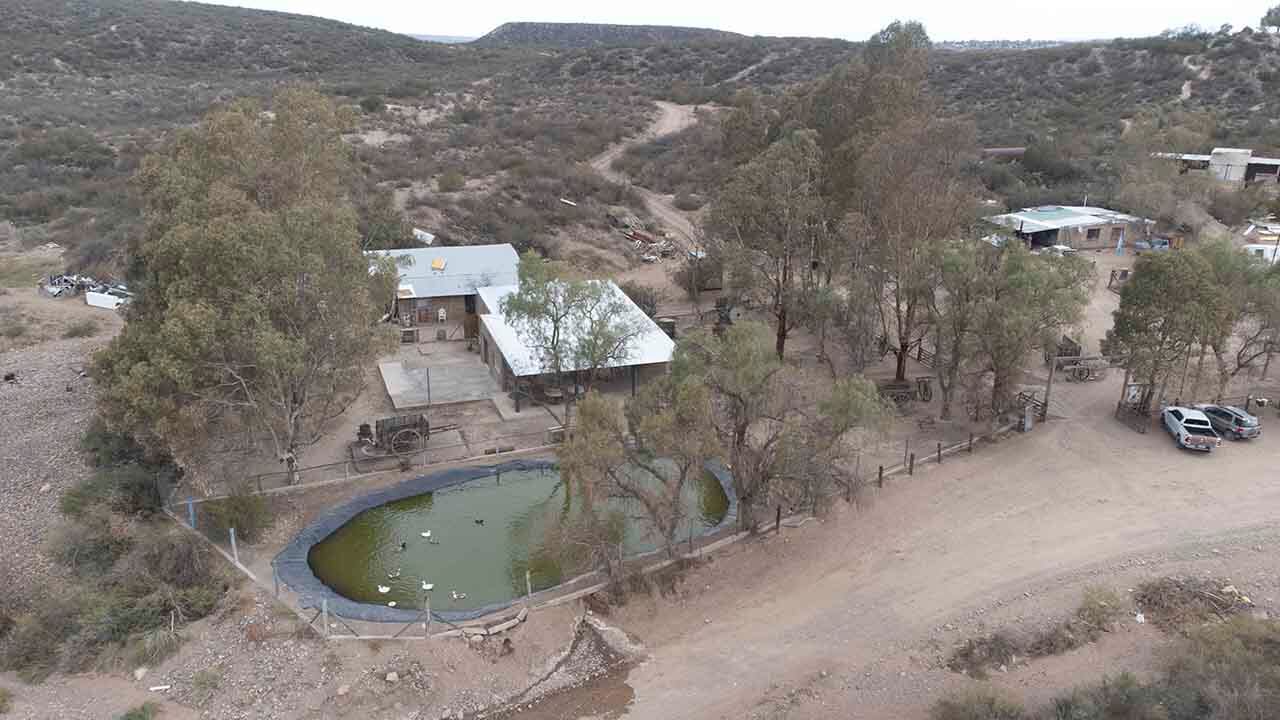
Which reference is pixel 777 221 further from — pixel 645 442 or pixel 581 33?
pixel 581 33

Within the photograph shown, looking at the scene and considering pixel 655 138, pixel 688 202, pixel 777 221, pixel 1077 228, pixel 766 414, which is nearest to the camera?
pixel 766 414

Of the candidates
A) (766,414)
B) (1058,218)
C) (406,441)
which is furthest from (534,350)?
(1058,218)

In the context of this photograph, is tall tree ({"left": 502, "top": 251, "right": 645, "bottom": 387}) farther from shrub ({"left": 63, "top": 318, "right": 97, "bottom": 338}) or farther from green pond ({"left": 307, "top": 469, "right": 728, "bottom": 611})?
shrub ({"left": 63, "top": 318, "right": 97, "bottom": 338})

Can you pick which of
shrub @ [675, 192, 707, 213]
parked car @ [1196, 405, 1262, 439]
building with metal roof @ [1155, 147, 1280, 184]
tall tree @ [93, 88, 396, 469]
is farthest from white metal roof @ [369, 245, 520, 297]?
building with metal roof @ [1155, 147, 1280, 184]

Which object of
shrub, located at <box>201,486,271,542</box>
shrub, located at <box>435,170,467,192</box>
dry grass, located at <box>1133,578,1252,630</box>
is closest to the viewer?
dry grass, located at <box>1133,578,1252,630</box>

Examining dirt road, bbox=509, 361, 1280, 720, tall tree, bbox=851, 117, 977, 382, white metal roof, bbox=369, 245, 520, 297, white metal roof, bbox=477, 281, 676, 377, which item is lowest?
dirt road, bbox=509, 361, 1280, 720

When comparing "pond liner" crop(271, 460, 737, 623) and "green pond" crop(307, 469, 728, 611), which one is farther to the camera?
"green pond" crop(307, 469, 728, 611)

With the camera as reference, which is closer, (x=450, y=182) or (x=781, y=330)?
(x=781, y=330)
